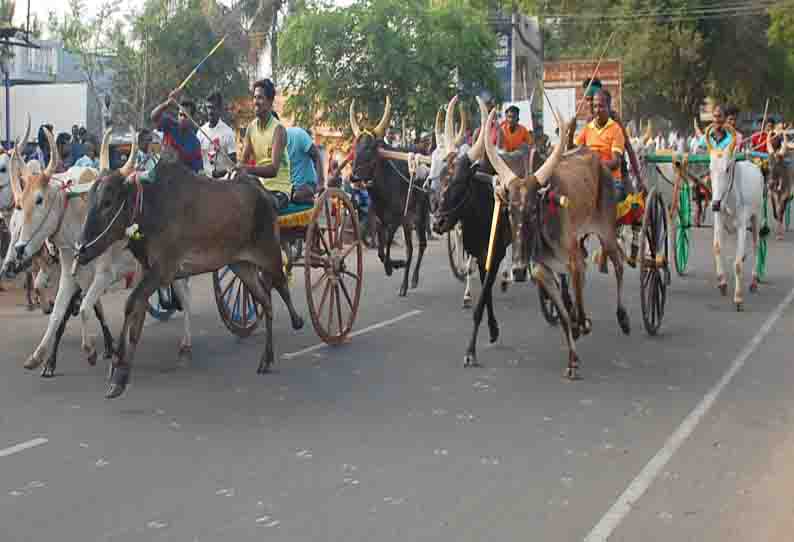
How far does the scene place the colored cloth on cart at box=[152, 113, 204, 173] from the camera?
11.0 meters

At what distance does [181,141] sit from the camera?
1115cm

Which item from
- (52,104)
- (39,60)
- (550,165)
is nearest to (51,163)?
(550,165)

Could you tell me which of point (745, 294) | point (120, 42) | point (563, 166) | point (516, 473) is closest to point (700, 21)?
point (120, 42)

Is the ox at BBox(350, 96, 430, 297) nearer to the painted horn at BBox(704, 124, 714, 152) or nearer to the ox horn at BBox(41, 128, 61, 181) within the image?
the painted horn at BBox(704, 124, 714, 152)

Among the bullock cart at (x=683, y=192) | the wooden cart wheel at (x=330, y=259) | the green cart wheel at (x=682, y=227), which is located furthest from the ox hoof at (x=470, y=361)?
the green cart wheel at (x=682, y=227)

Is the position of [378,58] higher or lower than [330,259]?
higher

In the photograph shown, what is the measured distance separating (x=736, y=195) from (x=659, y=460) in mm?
7454

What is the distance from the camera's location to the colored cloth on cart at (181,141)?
11000 mm

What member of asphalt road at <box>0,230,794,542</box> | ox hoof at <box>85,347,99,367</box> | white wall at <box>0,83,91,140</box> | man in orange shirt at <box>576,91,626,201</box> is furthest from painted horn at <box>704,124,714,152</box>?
white wall at <box>0,83,91,140</box>

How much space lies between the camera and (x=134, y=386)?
355 inches

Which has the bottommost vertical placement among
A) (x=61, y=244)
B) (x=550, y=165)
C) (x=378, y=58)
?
(x=61, y=244)

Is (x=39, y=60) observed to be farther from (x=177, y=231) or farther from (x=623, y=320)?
(x=177, y=231)

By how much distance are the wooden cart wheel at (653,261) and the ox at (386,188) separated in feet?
11.0

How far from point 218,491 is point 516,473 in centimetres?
181
